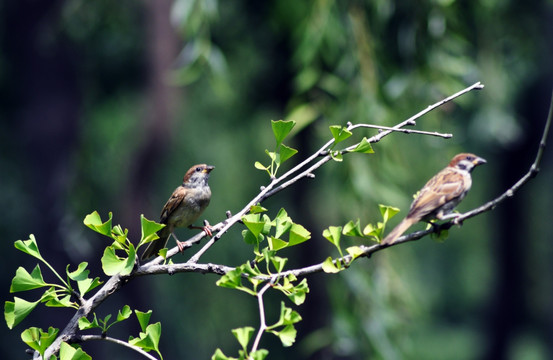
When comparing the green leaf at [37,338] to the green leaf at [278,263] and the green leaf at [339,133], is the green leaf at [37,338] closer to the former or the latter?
the green leaf at [278,263]

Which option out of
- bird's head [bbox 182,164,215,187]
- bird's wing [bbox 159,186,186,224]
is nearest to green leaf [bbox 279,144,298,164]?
bird's wing [bbox 159,186,186,224]

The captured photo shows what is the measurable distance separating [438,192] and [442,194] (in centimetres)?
2

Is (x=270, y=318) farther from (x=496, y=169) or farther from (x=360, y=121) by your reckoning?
(x=360, y=121)

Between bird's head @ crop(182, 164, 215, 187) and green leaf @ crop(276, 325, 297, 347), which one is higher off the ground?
A: green leaf @ crop(276, 325, 297, 347)

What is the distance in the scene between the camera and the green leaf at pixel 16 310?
1445 mm

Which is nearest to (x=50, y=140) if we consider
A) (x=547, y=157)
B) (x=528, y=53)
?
(x=528, y=53)

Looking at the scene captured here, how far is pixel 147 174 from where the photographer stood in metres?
7.14

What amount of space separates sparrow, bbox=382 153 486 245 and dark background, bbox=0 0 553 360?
1261 mm

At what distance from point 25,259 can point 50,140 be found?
3400 millimetres

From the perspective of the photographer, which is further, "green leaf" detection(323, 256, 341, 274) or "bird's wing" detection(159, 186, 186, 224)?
"bird's wing" detection(159, 186, 186, 224)

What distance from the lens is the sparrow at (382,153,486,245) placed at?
7.06 feet

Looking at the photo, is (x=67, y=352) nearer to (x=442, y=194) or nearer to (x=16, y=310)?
(x=16, y=310)

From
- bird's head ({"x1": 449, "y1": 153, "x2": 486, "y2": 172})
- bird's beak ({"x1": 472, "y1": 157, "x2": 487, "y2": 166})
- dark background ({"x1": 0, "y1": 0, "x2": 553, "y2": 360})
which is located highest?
bird's beak ({"x1": 472, "y1": 157, "x2": 487, "y2": 166})

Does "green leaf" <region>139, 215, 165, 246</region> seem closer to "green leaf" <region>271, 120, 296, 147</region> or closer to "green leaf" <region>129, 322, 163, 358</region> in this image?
"green leaf" <region>129, 322, 163, 358</region>
